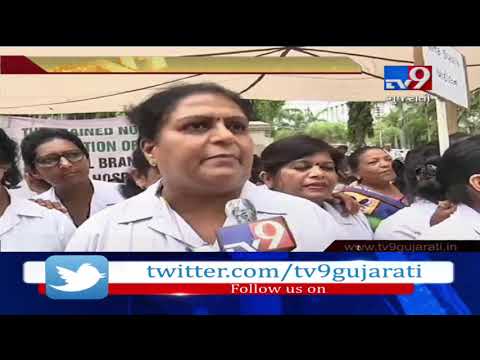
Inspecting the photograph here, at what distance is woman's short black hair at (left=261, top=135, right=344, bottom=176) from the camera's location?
3.87 metres

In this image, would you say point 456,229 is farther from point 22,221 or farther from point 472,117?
point 22,221

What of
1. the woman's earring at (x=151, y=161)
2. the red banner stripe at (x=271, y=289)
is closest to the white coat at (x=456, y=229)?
the red banner stripe at (x=271, y=289)

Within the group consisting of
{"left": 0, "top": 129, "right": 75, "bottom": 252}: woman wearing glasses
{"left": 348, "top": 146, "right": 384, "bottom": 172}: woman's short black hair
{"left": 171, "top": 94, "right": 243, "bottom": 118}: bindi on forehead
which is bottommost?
{"left": 0, "top": 129, "right": 75, "bottom": 252}: woman wearing glasses

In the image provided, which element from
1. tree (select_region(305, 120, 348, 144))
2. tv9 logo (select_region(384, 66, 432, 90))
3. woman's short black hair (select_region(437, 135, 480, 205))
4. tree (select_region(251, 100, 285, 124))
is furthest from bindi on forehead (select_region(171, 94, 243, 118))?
woman's short black hair (select_region(437, 135, 480, 205))

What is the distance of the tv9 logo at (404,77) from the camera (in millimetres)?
3898

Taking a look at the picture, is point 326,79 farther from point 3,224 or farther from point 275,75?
point 3,224

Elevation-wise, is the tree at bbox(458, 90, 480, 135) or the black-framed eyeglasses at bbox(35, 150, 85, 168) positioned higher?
the tree at bbox(458, 90, 480, 135)

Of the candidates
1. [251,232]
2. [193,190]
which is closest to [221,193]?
[193,190]

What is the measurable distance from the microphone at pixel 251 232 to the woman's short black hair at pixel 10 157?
126cm

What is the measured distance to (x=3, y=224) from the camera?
3953 millimetres

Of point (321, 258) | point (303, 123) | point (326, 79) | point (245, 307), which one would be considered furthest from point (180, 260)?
point (326, 79)

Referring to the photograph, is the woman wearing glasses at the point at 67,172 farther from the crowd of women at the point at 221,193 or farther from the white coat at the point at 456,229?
the white coat at the point at 456,229

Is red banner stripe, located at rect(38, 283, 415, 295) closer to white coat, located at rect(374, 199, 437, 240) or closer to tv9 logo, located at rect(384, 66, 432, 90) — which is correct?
white coat, located at rect(374, 199, 437, 240)

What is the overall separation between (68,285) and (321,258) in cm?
153
